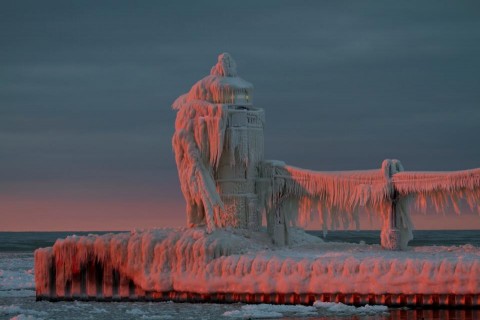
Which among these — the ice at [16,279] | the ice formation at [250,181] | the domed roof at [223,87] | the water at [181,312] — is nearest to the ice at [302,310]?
the water at [181,312]

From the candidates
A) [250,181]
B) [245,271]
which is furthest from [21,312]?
[250,181]

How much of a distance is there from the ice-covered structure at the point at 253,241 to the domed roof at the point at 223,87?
0.03m

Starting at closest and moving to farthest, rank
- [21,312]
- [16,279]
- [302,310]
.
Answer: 1. [302,310]
2. [21,312]
3. [16,279]

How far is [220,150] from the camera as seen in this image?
117 feet

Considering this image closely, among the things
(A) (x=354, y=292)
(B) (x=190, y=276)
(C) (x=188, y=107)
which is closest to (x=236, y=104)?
(C) (x=188, y=107)

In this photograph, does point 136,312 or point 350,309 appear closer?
point 350,309

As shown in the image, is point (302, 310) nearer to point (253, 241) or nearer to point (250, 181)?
point (253, 241)

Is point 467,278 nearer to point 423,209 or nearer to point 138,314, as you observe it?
point 423,209

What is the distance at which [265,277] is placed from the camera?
32.0 meters

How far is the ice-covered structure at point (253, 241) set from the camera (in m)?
30.7

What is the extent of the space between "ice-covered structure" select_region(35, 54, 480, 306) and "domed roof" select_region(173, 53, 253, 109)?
0.03 metres

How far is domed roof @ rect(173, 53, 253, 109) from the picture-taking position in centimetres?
3684

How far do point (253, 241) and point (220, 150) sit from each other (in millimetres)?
3151

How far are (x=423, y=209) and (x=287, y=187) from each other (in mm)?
4697
